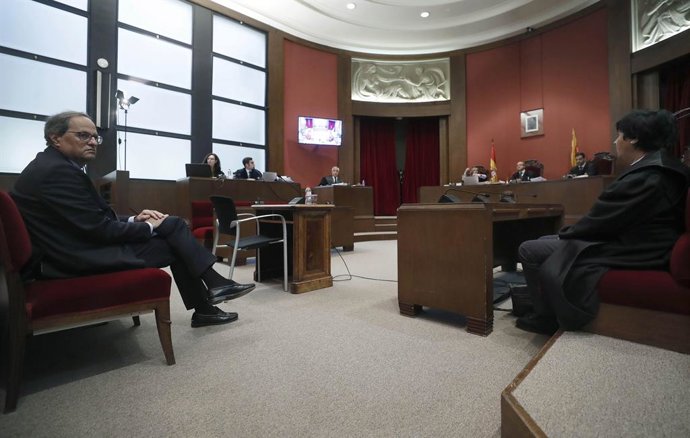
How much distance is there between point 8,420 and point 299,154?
6867 millimetres

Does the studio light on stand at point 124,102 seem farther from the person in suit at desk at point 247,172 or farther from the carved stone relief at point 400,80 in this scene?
the carved stone relief at point 400,80

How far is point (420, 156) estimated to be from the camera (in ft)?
29.7

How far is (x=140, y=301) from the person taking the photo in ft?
4.60

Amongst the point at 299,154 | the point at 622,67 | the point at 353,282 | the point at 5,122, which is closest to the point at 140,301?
the point at 353,282

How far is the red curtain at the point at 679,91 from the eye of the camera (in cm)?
515

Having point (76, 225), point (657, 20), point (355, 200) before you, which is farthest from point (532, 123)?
point (76, 225)

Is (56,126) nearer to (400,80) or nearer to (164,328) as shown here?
(164,328)

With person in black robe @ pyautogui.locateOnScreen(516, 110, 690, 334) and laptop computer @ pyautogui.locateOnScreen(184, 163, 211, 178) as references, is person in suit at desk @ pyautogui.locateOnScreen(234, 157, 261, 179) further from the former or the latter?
person in black robe @ pyautogui.locateOnScreen(516, 110, 690, 334)

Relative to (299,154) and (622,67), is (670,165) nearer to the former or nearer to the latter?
(622,67)

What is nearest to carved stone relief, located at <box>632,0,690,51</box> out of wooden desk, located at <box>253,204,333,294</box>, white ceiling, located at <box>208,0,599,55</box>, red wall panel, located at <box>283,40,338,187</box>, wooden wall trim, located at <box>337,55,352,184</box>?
white ceiling, located at <box>208,0,599,55</box>

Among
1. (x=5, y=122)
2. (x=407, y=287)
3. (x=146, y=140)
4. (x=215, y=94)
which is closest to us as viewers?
(x=407, y=287)

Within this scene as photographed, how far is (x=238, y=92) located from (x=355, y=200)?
3.23m

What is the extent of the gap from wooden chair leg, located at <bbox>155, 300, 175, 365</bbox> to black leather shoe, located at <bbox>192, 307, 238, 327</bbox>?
493 mm

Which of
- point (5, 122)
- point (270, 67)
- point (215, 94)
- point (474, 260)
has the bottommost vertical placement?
point (474, 260)
